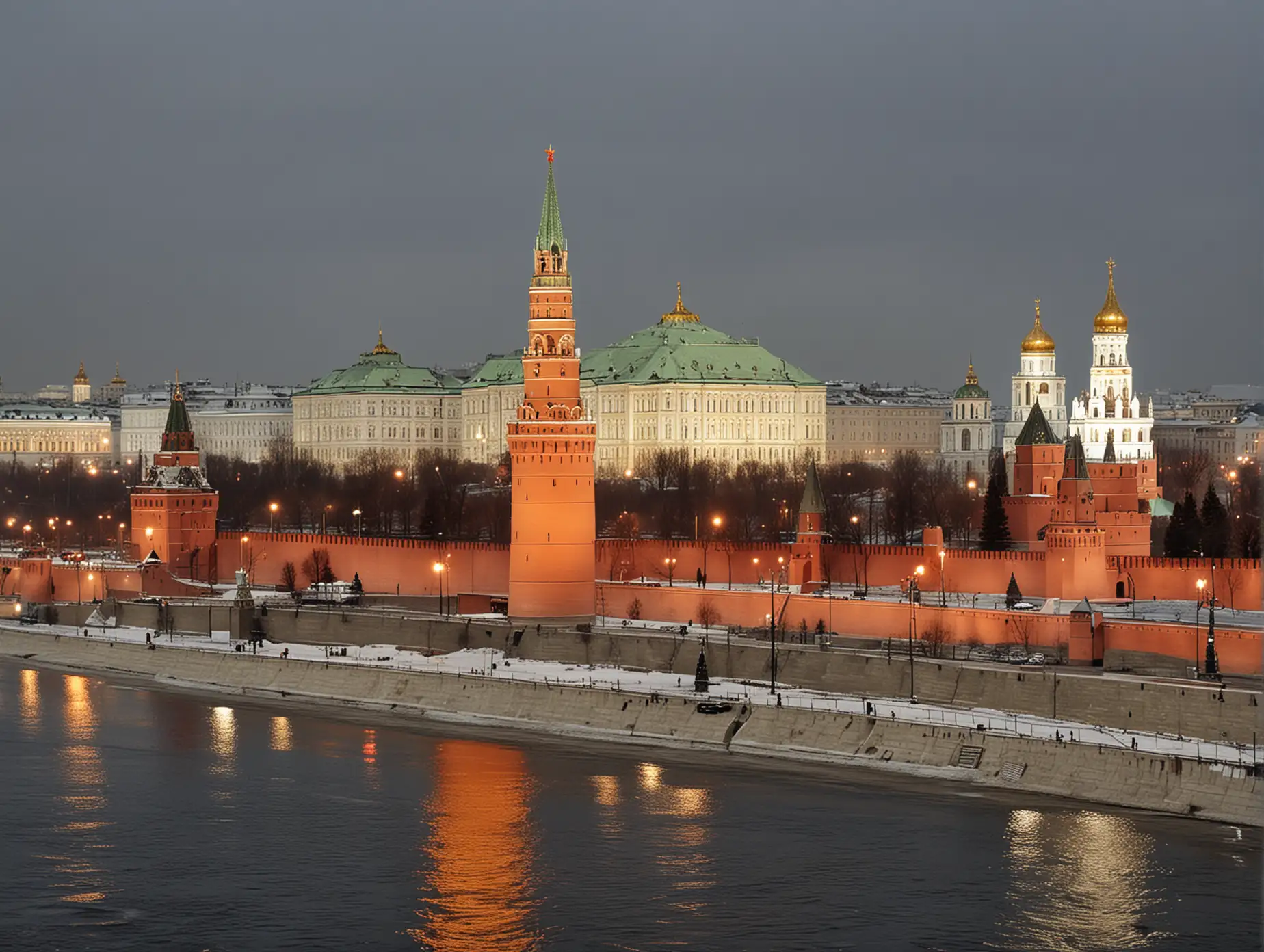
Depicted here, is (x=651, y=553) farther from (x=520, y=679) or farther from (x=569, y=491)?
(x=520, y=679)

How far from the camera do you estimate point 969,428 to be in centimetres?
13112

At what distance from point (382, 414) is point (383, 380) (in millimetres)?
2328

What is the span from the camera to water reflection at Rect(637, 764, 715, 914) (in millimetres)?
39344

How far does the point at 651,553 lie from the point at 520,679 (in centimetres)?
1378

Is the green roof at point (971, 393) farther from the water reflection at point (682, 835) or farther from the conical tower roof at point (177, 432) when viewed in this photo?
the water reflection at point (682, 835)

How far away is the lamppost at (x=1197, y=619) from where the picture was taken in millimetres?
51781

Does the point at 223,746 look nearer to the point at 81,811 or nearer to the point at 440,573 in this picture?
the point at 81,811

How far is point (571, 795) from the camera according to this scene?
4625 centimetres

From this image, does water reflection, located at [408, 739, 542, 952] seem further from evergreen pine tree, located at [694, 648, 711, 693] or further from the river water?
evergreen pine tree, located at [694, 648, 711, 693]

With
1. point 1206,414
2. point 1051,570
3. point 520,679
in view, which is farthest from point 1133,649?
point 1206,414

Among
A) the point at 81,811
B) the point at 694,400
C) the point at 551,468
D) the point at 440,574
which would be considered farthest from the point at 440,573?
the point at 694,400

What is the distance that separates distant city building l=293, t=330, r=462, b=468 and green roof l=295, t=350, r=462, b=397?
0.04m

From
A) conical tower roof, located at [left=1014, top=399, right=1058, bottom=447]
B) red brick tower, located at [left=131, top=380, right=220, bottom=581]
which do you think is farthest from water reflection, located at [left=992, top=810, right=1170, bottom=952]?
red brick tower, located at [left=131, top=380, right=220, bottom=581]

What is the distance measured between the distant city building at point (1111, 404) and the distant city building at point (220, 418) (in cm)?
7448
